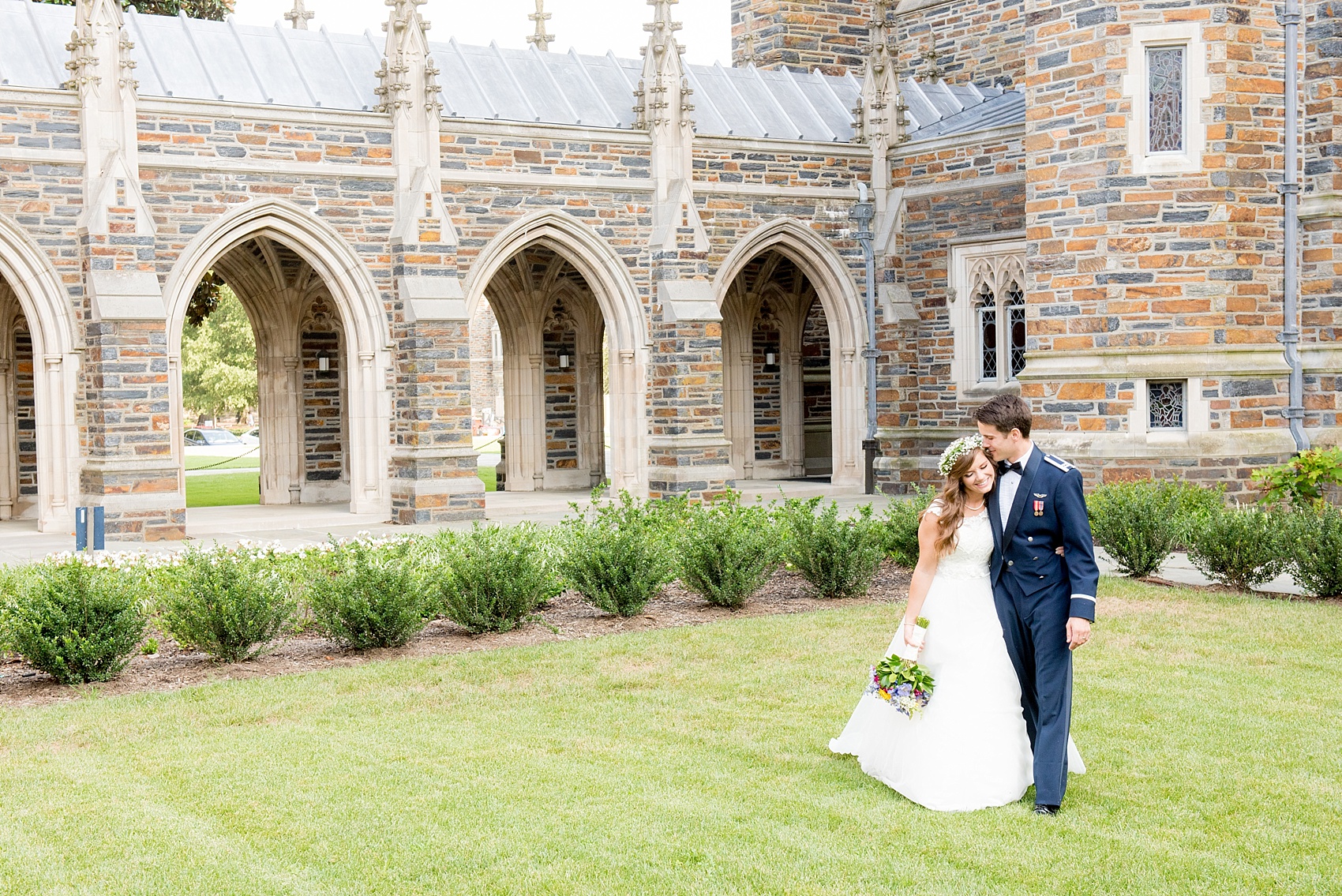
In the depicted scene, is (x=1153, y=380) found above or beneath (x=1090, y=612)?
above

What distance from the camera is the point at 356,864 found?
5.19 meters

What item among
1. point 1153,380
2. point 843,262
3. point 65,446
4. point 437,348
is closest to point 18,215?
point 65,446

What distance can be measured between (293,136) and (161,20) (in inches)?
99.9

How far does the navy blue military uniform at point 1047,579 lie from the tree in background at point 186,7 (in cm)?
2164

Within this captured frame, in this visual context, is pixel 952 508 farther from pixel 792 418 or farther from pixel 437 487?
pixel 792 418

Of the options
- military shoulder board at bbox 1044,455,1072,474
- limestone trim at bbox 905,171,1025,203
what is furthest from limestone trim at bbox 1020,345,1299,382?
military shoulder board at bbox 1044,455,1072,474

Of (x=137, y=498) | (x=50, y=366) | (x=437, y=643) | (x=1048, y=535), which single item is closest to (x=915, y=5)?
(x=50, y=366)

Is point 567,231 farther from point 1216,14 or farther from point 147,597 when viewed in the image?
point 147,597

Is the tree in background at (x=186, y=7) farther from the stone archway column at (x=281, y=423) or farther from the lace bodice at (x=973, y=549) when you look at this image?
the lace bodice at (x=973, y=549)

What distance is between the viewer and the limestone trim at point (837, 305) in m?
19.8

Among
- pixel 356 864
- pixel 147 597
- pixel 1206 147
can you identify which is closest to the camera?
pixel 356 864

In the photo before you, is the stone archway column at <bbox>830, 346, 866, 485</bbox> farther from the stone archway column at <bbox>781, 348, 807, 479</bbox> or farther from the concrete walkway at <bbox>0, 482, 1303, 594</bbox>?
the stone archway column at <bbox>781, 348, 807, 479</bbox>

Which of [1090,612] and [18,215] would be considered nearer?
[1090,612]

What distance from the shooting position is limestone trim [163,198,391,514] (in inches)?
646
